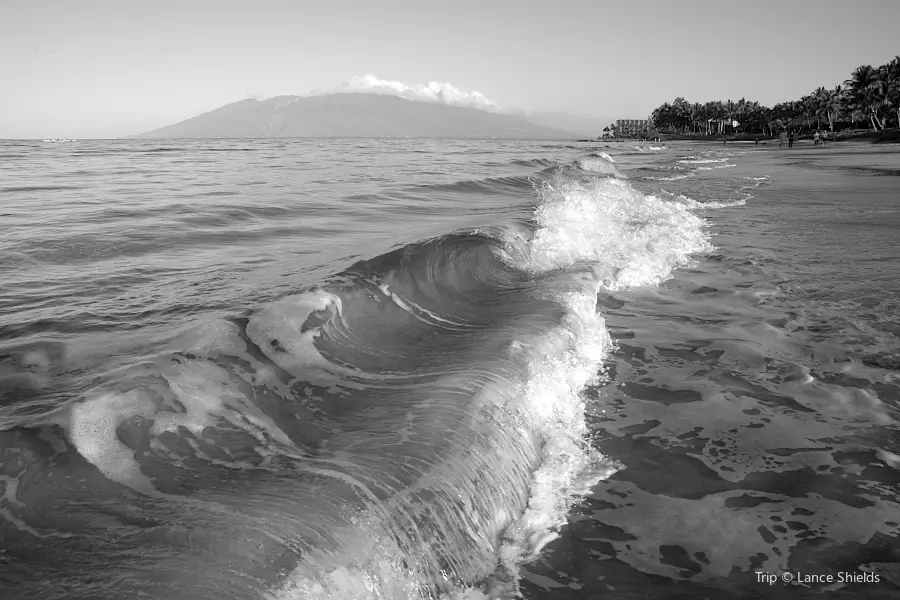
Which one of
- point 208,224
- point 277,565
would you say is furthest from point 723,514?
point 208,224

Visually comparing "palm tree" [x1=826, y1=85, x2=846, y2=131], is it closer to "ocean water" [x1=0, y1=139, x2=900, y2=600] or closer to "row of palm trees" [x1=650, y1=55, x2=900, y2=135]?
"row of palm trees" [x1=650, y1=55, x2=900, y2=135]

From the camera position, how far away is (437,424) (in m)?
3.54

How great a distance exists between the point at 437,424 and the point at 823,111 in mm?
122392

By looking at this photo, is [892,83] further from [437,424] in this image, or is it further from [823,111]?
[437,424]

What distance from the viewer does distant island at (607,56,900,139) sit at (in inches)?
3167

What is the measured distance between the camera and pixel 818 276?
303 inches

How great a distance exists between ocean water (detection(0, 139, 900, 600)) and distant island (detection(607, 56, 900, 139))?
8141 cm

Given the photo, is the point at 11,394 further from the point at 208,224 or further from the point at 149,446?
the point at 208,224

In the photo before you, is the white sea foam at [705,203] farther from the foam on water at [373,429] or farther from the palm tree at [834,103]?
the palm tree at [834,103]

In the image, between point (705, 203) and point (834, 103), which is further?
point (834, 103)

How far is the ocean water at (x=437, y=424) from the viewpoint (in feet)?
8.36

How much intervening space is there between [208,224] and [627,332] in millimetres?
8057

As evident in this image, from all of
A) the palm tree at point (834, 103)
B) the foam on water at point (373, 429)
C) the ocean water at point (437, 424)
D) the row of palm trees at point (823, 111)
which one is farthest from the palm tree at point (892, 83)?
the foam on water at point (373, 429)

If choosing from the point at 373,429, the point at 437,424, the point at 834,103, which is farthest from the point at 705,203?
the point at 834,103
